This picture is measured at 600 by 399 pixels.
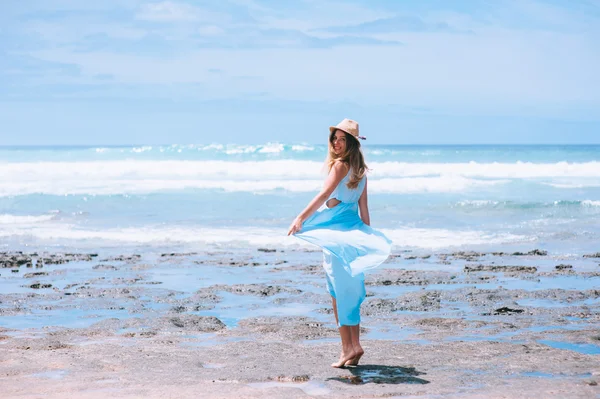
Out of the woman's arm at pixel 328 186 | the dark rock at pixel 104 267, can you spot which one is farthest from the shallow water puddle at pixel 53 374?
the dark rock at pixel 104 267

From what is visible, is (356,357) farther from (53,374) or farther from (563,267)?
(563,267)

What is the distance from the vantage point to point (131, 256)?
44.4 feet

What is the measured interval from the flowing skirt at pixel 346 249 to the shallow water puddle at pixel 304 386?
2.33ft

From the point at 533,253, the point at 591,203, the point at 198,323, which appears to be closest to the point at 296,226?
the point at 198,323

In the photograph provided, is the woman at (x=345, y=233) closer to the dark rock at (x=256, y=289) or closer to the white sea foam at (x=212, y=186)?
the dark rock at (x=256, y=289)

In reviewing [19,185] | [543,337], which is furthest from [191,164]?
[543,337]

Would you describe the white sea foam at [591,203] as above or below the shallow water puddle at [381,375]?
below

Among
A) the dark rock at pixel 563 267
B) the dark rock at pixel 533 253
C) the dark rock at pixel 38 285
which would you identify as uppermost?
the dark rock at pixel 38 285

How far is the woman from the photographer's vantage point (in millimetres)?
6070

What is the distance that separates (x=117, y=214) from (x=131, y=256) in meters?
9.58

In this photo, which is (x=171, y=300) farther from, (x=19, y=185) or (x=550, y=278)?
(x=19, y=185)

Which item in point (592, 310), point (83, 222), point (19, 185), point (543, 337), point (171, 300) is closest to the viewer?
point (543, 337)

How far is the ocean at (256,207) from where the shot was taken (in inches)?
632

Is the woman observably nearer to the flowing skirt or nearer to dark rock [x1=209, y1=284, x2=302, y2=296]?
the flowing skirt
